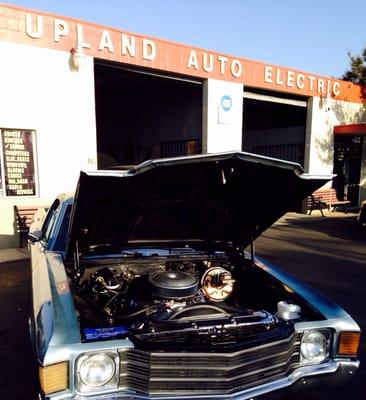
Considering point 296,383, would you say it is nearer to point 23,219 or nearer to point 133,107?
point 23,219

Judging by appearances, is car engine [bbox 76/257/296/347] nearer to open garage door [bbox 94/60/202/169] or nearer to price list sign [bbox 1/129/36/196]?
price list sign [bbox 1/129/36/196]

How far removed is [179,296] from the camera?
2.45 meters

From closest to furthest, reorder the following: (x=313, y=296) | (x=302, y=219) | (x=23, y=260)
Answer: (x=313, y=296) → (x=23, y=260) → (x=302, y=219)

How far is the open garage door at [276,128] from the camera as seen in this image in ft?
42.7

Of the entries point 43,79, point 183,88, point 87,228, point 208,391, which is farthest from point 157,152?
point 208,391

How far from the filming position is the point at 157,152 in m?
13.6

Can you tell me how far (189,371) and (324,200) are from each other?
1212cm

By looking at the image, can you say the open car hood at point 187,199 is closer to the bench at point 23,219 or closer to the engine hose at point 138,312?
the engine hose at point 138,312

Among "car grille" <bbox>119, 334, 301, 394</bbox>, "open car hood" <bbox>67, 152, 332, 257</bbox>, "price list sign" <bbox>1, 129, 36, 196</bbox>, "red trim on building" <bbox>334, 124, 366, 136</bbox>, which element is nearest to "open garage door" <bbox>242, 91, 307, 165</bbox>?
"red trim on building" <bbox>334, 124, 366, 136</bbox>

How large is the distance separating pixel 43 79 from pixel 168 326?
6.72 m

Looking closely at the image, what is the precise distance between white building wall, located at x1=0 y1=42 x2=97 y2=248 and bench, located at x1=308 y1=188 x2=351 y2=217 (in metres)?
7.78

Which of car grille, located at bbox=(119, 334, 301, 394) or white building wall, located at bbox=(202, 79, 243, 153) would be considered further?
white building wall, located at bbox=(202, 79, 243, 153)

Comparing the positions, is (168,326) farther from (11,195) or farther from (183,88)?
(183,88)

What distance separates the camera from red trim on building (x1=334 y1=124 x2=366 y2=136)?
1220cm
